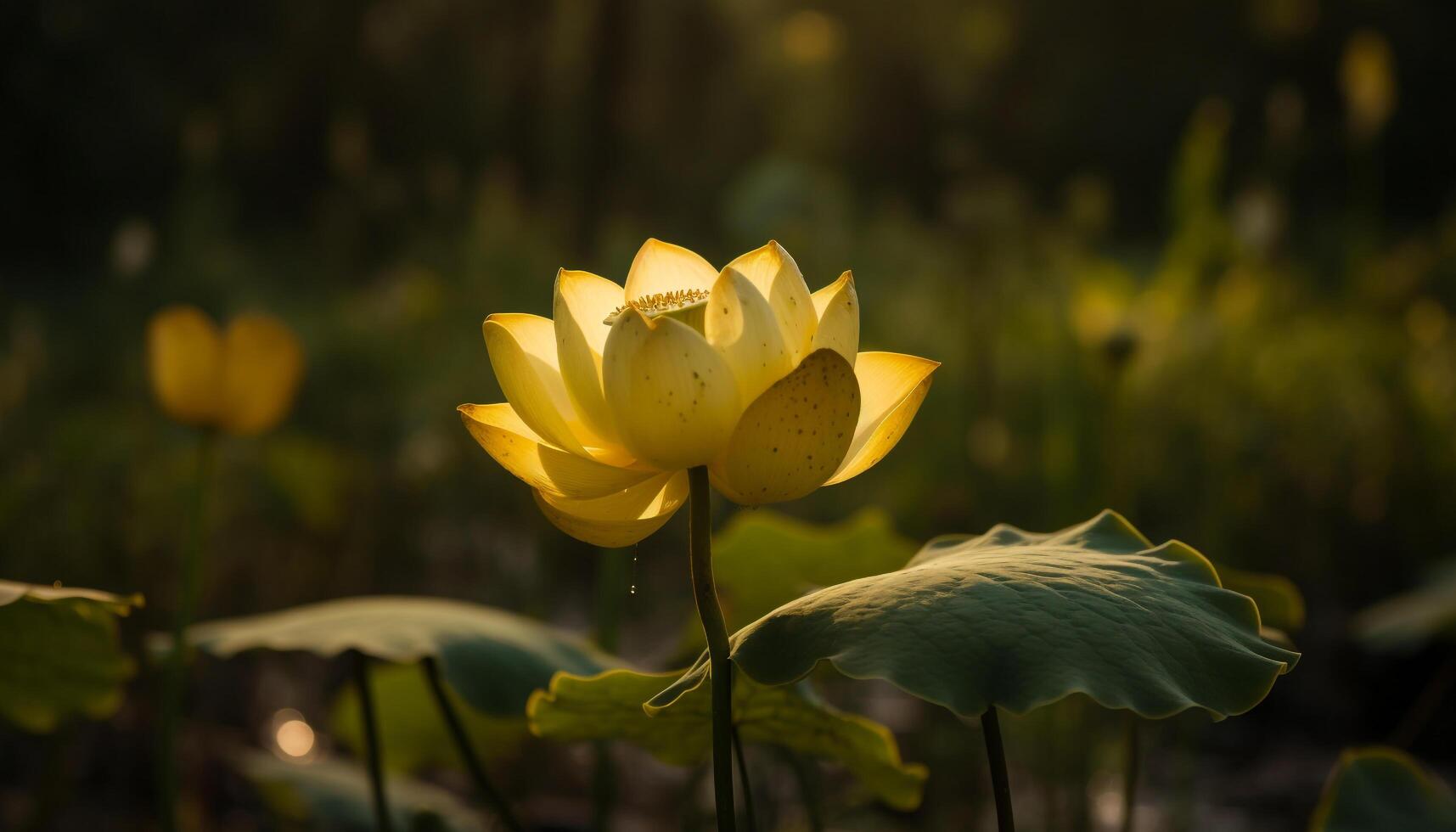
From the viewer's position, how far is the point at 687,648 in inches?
32.1

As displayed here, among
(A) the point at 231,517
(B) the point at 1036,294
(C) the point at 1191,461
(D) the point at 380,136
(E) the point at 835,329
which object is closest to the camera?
(E) the point at 835,329

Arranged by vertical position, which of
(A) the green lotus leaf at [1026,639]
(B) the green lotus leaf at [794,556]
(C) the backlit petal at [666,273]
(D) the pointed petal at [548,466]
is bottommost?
(B) the green lotus leaf at [794,556]

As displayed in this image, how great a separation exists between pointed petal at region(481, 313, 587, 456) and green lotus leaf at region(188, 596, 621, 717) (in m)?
0.17

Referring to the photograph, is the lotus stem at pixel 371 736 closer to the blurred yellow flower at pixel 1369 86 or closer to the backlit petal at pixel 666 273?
the backlit petal at pixel 666 273

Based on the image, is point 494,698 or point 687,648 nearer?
point 494,698

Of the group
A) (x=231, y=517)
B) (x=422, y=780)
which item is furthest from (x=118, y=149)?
(x=422, y=780)

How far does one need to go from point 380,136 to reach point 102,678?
19.2ft

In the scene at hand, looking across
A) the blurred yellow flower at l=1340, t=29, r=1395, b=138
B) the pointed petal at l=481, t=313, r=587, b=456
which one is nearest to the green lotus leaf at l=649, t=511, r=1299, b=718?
the pointed petal at l=481, t=313, r=587, b=456

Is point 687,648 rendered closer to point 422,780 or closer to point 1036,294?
point 422,780

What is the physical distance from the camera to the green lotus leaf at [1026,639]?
40 centimetres

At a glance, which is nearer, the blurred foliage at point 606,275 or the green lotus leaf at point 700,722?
the green lotus leaf at point 700,722

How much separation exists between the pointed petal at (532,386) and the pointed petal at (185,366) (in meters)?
0.50

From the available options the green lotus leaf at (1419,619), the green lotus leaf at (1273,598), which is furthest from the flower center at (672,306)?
the green lotus leaf at (1419,619)

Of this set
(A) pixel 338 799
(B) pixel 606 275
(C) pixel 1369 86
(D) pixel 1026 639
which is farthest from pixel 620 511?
(B) pixel 606 275
